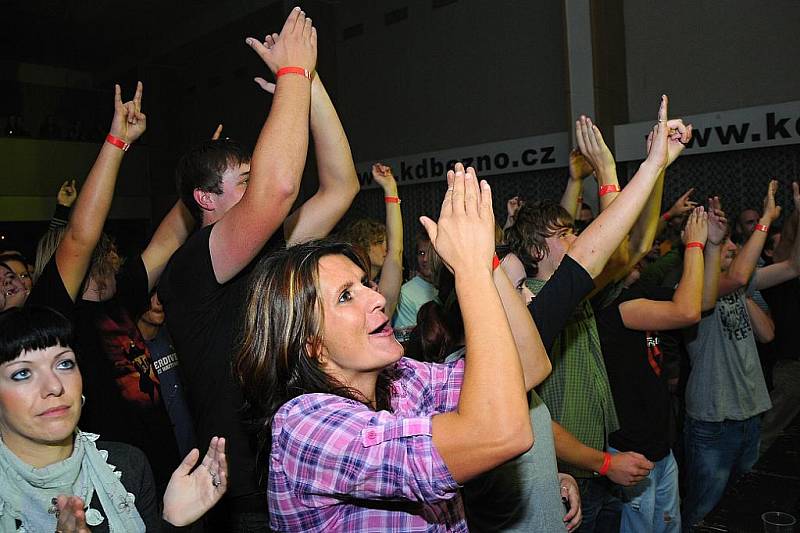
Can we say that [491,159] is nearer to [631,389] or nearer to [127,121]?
[631,389]

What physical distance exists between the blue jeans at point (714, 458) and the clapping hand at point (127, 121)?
9.82 feet

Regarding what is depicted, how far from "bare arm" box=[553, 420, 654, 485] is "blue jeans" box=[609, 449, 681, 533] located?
44 cm

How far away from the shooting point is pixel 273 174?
1.36m

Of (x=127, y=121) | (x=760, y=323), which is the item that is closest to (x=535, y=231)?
(x=127, y=121)

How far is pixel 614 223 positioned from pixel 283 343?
1062 mm

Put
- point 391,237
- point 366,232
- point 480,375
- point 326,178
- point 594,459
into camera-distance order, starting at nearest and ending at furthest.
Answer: point 480,375
point 326,178
point 594,459
point 391,237
point 366,232

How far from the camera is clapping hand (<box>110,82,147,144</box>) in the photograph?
7.00 ft

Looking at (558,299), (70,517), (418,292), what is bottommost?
(70,517)

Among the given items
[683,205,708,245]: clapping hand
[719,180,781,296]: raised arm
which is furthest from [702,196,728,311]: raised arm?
[683,205,708,245]: clapping hand

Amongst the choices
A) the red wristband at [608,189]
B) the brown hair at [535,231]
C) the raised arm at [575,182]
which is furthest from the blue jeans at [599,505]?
the raised arm at [575,182]

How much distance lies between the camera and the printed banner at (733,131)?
19.7 ft

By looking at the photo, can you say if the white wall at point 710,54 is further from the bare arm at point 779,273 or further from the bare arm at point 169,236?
the bare arm at point 169,236

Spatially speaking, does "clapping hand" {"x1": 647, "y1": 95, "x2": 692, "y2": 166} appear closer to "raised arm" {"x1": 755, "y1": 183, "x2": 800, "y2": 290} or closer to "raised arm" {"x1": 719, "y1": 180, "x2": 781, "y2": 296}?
"raised arm" {"x1": 719, "y1": 180, "x2": 781, "y2": 296}

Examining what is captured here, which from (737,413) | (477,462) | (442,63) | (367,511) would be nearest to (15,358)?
(367,511)
